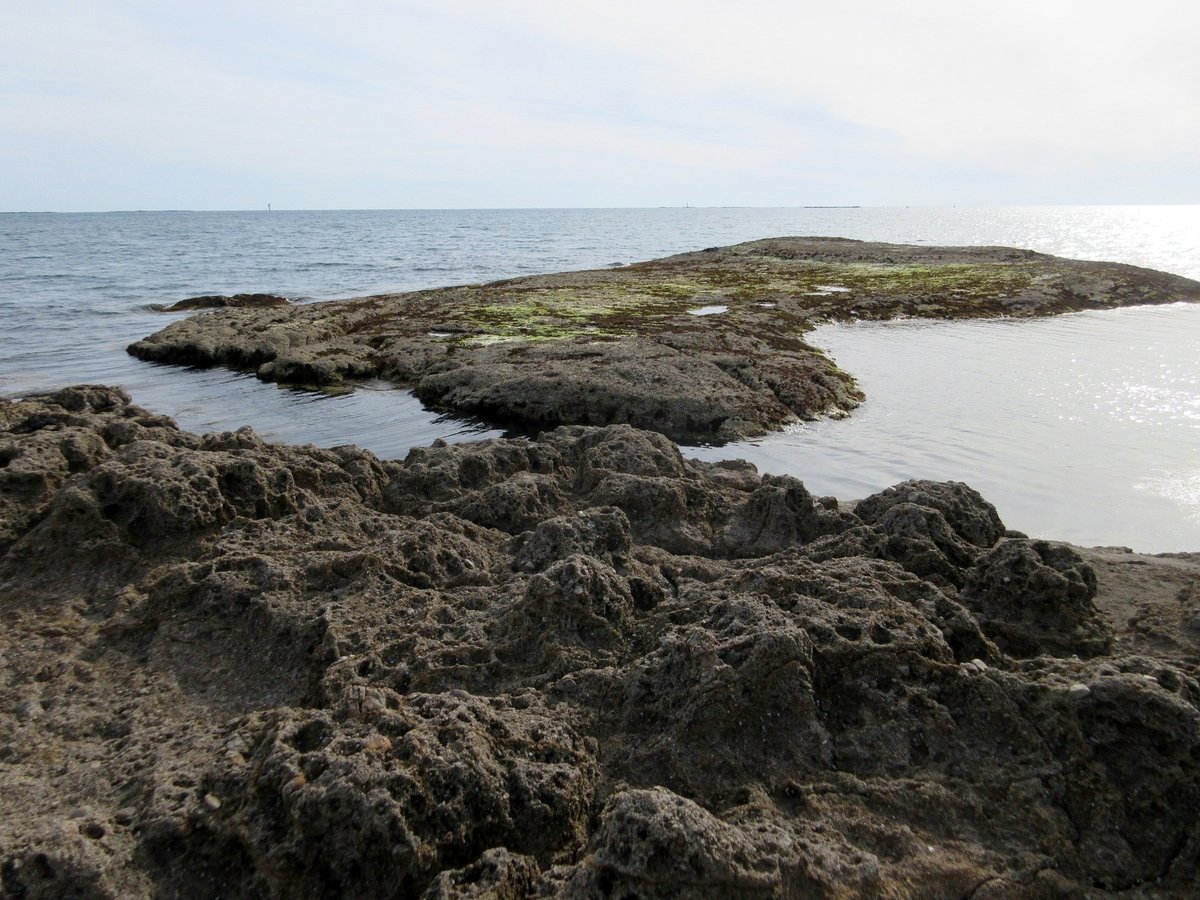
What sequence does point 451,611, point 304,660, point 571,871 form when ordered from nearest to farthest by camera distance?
1. point 571,871
2. point 304,660
3. point 451,611

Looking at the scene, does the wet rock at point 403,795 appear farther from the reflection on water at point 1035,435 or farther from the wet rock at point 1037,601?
the reflection on water at point 1035,435

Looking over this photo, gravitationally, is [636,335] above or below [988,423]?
above

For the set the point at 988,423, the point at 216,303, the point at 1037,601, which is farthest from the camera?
the point at 216,303

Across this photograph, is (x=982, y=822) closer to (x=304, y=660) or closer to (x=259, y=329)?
(x=304, y=660)

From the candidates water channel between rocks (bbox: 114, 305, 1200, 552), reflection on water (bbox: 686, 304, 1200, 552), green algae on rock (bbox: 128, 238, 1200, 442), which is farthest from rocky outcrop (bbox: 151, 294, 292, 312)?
reflection on water (bbox: 686, 304, 1200, 552)

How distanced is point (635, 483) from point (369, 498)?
8.72 ft

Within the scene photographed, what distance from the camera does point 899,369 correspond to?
55.7ft

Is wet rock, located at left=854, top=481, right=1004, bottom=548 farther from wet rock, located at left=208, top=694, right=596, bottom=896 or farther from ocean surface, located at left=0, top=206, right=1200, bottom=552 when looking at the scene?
wet rock, located at left=208, top=694, right=596, bottom=896

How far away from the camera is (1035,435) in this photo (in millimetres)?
11711

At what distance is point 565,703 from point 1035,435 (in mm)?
10360

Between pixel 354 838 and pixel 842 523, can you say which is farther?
pixel 842 523

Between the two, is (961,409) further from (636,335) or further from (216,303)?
(216,303)

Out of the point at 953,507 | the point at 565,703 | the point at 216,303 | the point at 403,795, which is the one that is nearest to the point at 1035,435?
the point at 953,507

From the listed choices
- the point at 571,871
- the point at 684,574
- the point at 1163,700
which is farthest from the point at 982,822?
the point at 684,574
